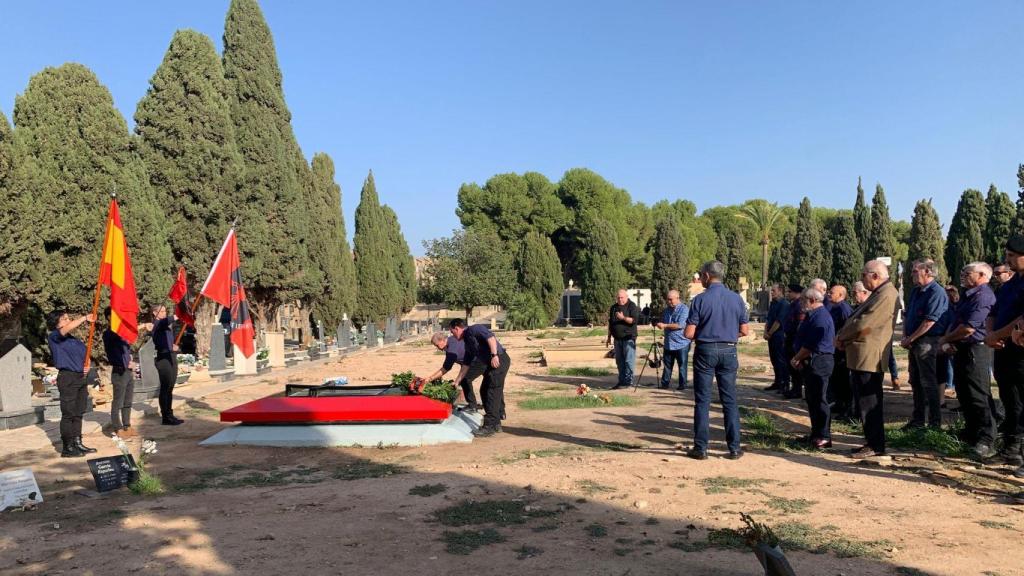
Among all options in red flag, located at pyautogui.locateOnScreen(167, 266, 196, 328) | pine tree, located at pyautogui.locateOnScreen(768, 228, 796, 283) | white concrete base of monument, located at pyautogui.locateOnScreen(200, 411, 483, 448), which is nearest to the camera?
white concrete base of monument, located at pyautogui.locateOnScreen(200, 411, 483, 448)

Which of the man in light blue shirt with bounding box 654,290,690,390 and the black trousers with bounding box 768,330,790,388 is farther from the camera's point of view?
the man in light blue shirt with bounding box 654,290,690,390

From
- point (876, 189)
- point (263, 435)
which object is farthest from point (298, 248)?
point (876, 189)

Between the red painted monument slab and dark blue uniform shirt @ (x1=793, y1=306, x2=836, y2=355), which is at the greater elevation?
dark blue uniform shirt @ (x1=793, y1=306, x2=836, y2=355)

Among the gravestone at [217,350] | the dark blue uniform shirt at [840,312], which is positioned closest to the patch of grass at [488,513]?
the dark blue uniform shirt at [840,312]

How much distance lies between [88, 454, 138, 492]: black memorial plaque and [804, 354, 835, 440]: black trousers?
21.6 feet

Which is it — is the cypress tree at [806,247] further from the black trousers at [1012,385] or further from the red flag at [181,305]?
the black trousers at [1012,385]

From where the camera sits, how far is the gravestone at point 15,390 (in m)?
10.2

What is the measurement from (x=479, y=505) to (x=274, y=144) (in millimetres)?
22465

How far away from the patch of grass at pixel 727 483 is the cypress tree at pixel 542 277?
43.0 meters

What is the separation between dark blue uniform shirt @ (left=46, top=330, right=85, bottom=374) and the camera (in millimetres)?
8117

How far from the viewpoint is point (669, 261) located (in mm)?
48781

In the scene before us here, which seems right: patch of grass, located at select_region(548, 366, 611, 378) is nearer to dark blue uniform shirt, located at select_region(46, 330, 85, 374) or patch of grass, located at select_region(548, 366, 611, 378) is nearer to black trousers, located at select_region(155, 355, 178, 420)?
black trousers, located at select_region(155, 355, 178, 420)

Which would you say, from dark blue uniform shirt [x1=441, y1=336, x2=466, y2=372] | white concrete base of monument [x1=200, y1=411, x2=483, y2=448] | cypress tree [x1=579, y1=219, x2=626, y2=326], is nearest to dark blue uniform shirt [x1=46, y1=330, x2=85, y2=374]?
white concrete base of monument [x1=200, y1=411, x2=483, y2=448]

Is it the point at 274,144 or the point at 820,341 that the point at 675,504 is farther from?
the point at 274,144
